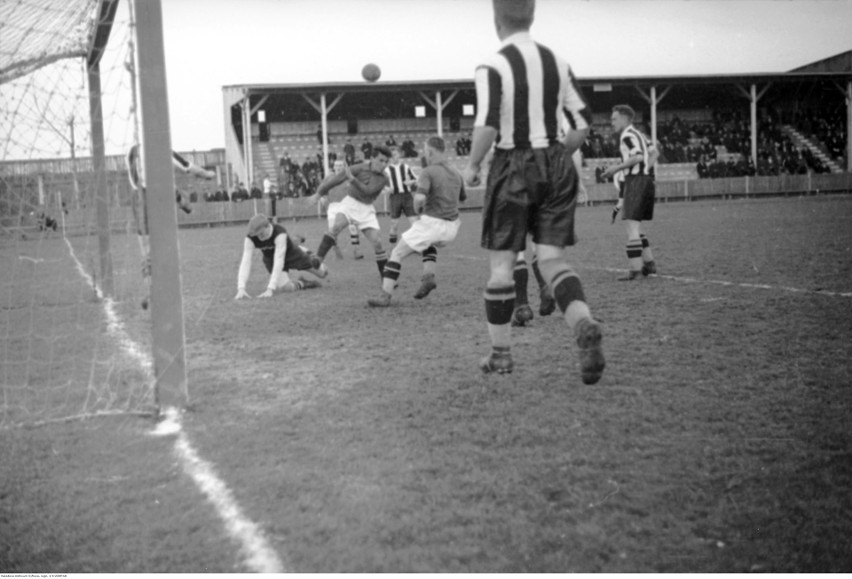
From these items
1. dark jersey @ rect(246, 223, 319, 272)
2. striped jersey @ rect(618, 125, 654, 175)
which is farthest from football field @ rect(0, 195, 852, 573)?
striped jersey @ rect(618, 125, 654, 175)

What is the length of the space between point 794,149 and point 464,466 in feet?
139

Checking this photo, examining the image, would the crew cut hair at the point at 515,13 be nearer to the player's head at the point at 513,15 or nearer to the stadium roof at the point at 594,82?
the player's head at the point at 513,15

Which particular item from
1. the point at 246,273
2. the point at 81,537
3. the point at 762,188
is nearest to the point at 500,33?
the point at 81,537

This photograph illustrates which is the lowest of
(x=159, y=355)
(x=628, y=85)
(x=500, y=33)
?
(x=159, y=355)

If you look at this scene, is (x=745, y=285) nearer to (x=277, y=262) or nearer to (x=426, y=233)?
(x=426, y=233)

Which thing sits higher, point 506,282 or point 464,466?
point 506,282

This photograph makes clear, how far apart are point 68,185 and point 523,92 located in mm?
6103

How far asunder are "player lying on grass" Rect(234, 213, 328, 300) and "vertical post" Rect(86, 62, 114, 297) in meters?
1.62

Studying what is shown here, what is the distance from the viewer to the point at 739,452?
3.35 metres

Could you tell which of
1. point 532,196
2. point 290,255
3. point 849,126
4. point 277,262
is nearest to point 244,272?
point 277,262

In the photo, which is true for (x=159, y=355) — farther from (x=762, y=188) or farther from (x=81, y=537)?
(x=762, y=188)

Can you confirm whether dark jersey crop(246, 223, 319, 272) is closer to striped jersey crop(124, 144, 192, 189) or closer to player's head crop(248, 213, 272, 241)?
player's head crop(248, 213, 272, 241)

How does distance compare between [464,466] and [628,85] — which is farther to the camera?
[628,85]

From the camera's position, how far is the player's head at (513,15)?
14.6 feet
